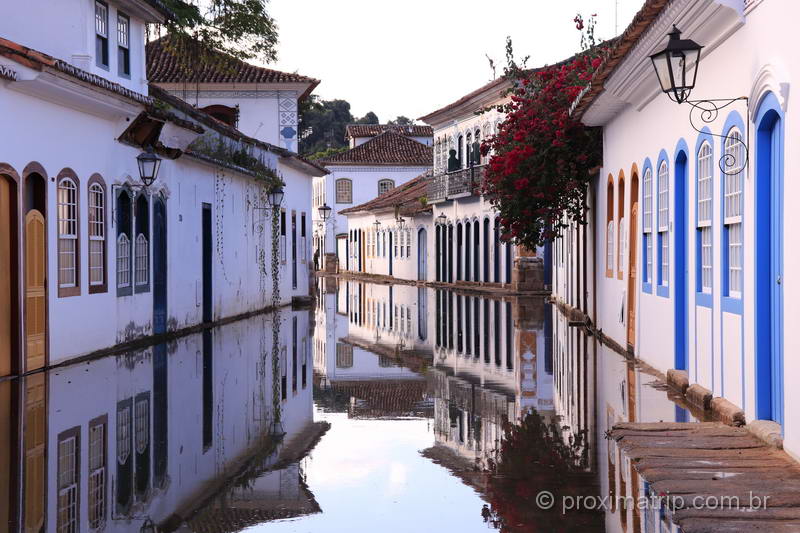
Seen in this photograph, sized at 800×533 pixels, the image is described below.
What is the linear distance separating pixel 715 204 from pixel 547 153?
12449mm

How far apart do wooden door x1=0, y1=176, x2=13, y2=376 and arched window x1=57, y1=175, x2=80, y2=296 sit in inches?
62.4

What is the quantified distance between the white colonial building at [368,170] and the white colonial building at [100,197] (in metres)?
50.4

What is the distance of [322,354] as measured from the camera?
1886cm

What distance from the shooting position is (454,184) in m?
48.6

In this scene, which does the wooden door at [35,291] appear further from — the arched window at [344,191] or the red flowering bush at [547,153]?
the arched window at [344,191]

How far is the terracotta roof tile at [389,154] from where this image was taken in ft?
254

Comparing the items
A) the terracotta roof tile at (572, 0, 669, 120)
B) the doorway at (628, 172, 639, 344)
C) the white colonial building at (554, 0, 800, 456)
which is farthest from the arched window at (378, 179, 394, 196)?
the doorway at (628, 172, 639, 344)

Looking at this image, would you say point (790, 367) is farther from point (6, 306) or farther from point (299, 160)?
point (299, 160)

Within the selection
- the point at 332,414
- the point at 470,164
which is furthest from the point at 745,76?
the point at 470,164

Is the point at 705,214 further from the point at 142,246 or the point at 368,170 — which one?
the point at 368,170

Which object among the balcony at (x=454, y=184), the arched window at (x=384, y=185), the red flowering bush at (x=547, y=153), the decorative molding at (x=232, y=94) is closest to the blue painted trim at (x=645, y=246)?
the red flowering bush at (x=547, y=153)

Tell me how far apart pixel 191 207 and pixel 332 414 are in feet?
39.3

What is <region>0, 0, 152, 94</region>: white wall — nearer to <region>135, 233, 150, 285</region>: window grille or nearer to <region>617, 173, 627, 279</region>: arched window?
<region>135, 233, 150, 285</region>: window grille

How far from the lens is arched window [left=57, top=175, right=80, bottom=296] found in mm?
16062
